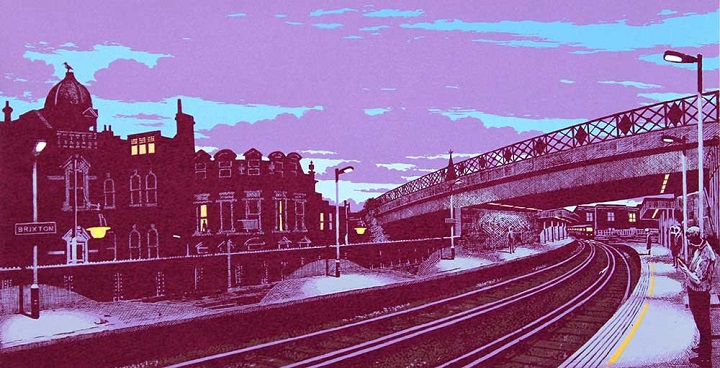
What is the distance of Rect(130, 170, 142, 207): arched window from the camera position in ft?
62.4

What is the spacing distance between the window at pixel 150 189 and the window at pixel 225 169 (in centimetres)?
680

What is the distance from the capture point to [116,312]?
680 inches

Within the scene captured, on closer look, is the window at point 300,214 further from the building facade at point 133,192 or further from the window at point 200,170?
the window at point 200,170

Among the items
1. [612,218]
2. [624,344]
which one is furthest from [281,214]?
[612,218]

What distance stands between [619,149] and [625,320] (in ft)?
26.8

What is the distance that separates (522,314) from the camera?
15.9 m

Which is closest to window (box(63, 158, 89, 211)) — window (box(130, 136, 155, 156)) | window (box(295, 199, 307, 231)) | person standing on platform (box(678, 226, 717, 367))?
window (box(130, 136, 155, 156))

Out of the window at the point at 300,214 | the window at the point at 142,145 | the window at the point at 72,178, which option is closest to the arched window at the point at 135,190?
the window at the point at 142,145

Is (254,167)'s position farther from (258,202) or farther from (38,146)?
(38,146)

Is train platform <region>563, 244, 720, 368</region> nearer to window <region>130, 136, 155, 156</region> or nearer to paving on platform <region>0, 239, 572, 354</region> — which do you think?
paving on platform <region>0, 239, 572, 354</region>

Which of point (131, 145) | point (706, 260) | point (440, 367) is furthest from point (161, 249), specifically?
point (706, 260)

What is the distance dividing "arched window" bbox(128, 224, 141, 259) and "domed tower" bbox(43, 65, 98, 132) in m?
6.31

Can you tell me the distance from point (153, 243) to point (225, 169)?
8.94 meters

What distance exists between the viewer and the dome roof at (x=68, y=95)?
1252 cm
